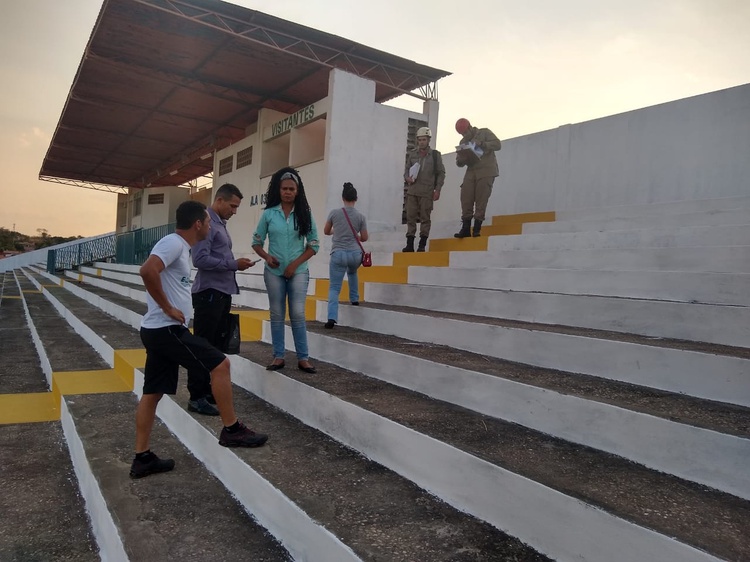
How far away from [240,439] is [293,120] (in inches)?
382

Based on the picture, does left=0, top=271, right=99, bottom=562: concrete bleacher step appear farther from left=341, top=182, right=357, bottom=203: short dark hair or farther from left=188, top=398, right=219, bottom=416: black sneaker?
left=341, top=182, right=357, bottom=203: short dark hair

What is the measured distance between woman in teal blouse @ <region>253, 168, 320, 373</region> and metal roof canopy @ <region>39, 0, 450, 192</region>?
6.20m

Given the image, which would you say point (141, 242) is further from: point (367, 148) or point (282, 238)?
point (282, 238)

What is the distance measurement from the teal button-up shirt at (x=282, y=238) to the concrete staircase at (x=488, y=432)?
798 mm

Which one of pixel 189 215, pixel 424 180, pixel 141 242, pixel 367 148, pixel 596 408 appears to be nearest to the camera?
pixel 596 408

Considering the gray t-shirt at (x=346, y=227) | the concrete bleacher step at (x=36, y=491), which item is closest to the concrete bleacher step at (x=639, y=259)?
the gray t-shirt at (x=346, y=227)

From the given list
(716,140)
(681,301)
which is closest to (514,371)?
(681,301)

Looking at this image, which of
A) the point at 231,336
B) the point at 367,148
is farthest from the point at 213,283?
the point at 367,148

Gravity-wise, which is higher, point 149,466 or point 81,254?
point 81,254

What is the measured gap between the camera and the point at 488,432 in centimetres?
244

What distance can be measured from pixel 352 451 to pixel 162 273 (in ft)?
4.54

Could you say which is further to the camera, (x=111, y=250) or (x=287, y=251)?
(x=111, y=250)

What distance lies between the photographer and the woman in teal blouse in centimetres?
359

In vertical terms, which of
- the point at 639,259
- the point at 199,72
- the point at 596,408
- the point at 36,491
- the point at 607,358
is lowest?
the point at 36,491
